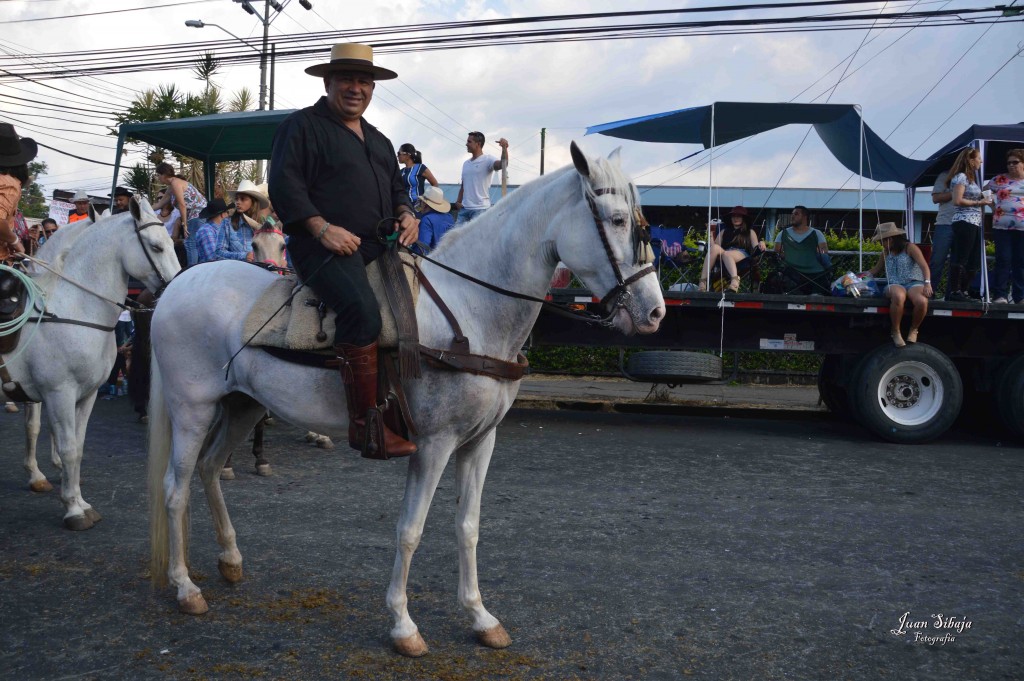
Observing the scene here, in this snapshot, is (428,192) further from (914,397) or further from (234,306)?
(914,397)

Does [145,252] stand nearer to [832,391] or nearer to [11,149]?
[11,149]

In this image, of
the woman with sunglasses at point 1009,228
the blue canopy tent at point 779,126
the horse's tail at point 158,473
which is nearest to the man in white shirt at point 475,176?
the blue canopy tent at point 779,126

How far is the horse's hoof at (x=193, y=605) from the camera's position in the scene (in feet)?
13.4

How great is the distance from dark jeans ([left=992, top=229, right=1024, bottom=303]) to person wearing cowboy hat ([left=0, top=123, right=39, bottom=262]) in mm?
9794

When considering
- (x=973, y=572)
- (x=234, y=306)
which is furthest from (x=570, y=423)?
(x=234, y=306)

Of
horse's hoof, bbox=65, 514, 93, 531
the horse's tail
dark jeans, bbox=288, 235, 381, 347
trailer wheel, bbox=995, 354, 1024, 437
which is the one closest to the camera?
dark jeans, bbox=288, 235, 381, 347

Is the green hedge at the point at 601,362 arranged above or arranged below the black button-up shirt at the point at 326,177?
below

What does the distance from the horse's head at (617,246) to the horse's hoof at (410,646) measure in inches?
65.6

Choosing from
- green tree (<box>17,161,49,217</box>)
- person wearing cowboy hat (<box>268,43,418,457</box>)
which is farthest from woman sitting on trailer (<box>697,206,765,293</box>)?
green tree (<box>17,161,49,217</box>)

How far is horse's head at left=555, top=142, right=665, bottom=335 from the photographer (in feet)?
11.3

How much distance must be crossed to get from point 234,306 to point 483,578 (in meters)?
2.04

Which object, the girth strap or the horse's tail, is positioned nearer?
the girth strap

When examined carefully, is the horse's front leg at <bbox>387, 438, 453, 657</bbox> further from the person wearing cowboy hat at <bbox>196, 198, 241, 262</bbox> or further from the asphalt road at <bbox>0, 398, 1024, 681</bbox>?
the person wearing cowboy hat at <bbox>196, 198, 241, 262</bbox>

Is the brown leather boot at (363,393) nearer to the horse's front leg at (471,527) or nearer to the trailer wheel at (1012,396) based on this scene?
the horse's front leg at (471,527)
